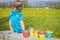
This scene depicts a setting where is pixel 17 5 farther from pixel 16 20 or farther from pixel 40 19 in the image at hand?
pixel 40 19

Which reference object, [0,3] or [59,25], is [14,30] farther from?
[59,25]

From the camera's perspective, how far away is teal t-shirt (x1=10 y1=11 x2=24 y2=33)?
1.86 metres

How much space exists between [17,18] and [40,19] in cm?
23

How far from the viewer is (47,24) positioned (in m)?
1.85

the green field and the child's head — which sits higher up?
the child's head

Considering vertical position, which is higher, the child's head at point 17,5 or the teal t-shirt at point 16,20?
the child's head at point 17,5

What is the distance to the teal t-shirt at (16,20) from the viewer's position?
1863 millimetres

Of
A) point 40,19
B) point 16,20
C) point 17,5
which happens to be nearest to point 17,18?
point 16,20

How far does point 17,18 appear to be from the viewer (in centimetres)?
186

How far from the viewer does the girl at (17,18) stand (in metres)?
1.86

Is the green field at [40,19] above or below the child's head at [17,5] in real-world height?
below

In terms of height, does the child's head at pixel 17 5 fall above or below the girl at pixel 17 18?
above

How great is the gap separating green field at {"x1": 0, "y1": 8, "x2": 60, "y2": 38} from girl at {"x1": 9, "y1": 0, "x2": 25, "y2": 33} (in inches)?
1.6

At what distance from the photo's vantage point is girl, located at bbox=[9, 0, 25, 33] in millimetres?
1862
